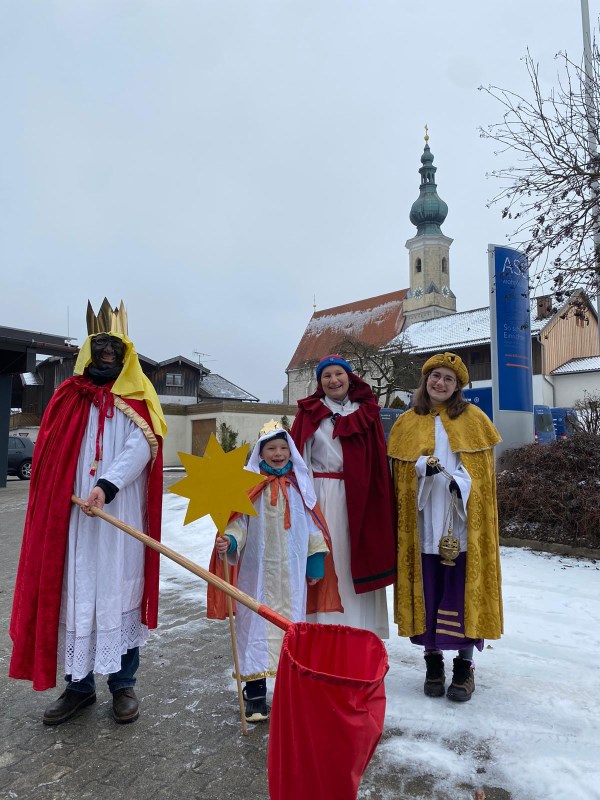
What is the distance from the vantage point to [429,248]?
61.2 meters

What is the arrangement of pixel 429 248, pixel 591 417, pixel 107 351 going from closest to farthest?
1. pixel 107 351
2. pixel 591 417
3. pixel 429 248

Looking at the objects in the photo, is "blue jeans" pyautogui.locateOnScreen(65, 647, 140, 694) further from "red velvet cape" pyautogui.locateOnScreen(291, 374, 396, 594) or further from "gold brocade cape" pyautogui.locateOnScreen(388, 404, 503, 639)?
"gold brocade cape" pyautogui.locateOnScreen(388, 404, 503, 639)

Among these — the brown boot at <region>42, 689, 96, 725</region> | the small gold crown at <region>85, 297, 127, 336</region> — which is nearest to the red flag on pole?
the brown boot at <region>42, 689, 96, 725</region>

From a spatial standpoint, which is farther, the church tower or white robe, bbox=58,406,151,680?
the church tower

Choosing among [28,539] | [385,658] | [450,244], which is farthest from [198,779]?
[450,244]

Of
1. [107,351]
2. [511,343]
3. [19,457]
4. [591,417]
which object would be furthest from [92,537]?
[19,457]

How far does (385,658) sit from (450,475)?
5.51 ft

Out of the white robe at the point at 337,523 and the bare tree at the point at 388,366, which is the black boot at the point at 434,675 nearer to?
the white robe at the point at 337,523

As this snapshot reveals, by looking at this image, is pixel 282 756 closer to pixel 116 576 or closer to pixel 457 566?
pixel 116 576

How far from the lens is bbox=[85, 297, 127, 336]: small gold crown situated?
336 cm

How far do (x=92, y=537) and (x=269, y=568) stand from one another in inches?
37.4

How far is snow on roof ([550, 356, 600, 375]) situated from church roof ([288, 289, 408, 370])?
21245 mm

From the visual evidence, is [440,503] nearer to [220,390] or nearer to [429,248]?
[220,390]

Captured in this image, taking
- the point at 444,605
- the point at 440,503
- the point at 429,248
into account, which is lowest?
the point at 444,605
